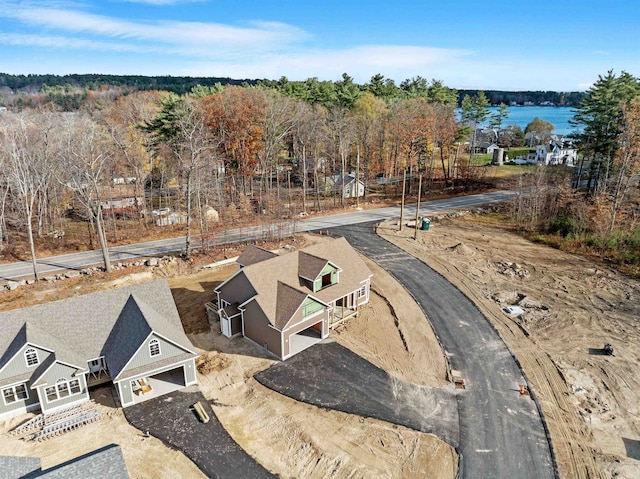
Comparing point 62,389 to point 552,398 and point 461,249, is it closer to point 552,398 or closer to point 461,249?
point 552,398

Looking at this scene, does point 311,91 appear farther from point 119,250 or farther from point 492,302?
point 492,302

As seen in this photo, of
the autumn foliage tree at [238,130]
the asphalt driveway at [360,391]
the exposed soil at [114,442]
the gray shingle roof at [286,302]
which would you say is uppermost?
the autumn foliage tree at [238,130]

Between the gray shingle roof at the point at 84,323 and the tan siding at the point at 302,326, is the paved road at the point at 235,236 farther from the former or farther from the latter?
the tan siding at the point at 302,326

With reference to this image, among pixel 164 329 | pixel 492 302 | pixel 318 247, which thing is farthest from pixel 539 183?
pixel 164 329

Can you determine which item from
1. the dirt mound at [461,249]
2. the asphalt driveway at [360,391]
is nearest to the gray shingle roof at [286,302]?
the asphalt driveway at [360,391]

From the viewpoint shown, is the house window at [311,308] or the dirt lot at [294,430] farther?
the house window at [311,308]
